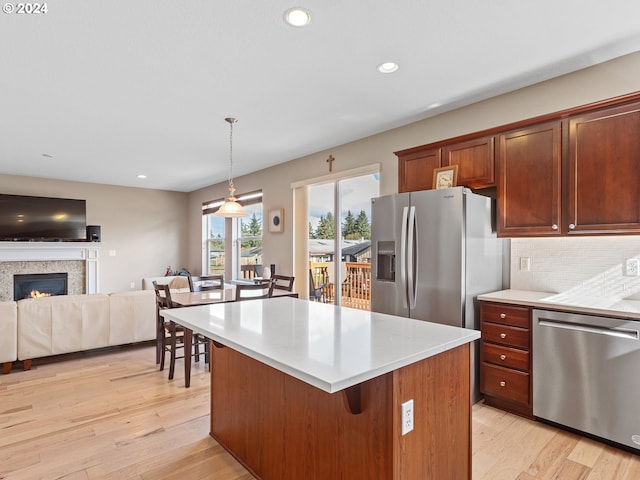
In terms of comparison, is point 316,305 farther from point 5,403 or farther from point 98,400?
point 5,403

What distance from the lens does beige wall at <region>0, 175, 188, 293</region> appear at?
285 inches

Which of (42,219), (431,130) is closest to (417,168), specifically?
(431,130)

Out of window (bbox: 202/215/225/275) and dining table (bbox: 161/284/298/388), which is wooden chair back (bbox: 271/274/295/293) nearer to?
dining table (bbox: 161/284/298/388)

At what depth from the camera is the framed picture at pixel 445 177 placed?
3158mm

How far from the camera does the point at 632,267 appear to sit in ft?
8.46

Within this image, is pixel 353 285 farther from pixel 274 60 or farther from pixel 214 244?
pixel 214 244

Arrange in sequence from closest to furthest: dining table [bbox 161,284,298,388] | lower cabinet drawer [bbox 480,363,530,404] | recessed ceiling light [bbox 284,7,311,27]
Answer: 1. recessed ceiling light [bbox 284,7,311,27]
2. lower cabinet drawer [bbox 480,363,530,404]
3. dining table [bbox 161,284,298,388]

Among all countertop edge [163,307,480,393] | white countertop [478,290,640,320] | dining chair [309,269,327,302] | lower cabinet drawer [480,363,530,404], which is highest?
countertop edge [163,307,480,393]

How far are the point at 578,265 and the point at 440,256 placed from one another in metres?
1.07

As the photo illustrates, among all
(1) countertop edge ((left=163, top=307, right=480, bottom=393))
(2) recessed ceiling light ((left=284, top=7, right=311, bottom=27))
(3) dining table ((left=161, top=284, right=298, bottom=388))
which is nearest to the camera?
(1) countertop edge ((left=163, top=307, right=480, bottom=393))

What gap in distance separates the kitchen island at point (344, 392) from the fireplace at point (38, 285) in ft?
21.1

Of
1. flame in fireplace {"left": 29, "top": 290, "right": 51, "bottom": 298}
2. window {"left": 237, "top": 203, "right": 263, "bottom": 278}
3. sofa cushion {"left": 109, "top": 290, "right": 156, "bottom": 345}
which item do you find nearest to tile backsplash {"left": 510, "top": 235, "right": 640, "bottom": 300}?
sofa cushion {"left": 109, "top": 290, "right": 156, "bottom": 345}

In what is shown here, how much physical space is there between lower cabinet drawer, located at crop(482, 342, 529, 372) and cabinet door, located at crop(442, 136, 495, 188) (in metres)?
1.32

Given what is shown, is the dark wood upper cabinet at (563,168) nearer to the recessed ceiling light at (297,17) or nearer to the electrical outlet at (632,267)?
the electrical outlet at (632,267)
